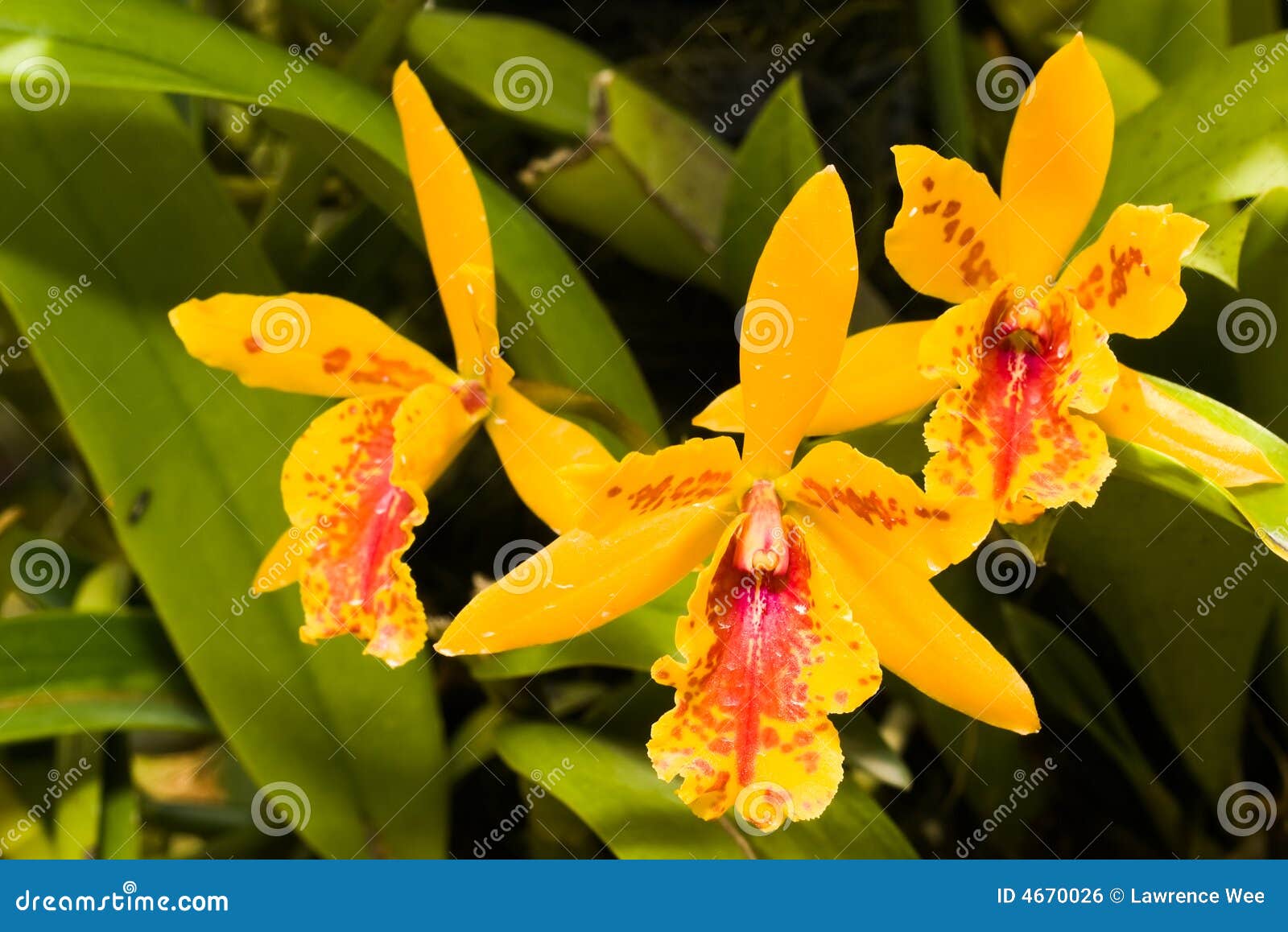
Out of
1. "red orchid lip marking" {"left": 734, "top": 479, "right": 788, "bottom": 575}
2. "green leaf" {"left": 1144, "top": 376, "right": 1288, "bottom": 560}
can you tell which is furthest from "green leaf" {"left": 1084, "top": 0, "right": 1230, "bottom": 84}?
"red orchid lip marking" {"left": 734, "top": 479, "right": 788, "bottom": 575}

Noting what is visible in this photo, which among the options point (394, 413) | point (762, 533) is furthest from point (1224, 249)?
point (394, 413)

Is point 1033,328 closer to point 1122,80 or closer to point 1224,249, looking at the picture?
point 1224,249

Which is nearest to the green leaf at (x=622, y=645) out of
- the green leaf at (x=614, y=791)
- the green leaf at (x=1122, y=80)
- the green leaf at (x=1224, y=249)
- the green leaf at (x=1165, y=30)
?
the green leaf at (x=614, y=791)

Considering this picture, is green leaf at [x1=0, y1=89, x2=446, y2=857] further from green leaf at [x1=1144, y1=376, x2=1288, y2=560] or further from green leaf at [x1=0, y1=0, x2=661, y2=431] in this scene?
green leaf at [x1=1144, y1=376, x2=1288, y2=560]

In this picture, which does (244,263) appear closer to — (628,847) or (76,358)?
(76,358)

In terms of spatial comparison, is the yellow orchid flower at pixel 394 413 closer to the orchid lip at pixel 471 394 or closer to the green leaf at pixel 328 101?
the orchid lip at pixel 471 394
